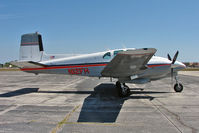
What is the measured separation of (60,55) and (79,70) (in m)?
2.06

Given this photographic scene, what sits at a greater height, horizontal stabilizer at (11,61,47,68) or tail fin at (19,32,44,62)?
tail fin at (19,32,44,62)

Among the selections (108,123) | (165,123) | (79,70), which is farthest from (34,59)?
(165,123)

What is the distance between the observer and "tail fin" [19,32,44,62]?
417 inches

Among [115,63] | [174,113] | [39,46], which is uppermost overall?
[39,46]

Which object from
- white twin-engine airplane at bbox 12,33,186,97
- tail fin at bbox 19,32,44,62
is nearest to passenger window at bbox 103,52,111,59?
white twin-engine airplane at bbox 12,33,186,97

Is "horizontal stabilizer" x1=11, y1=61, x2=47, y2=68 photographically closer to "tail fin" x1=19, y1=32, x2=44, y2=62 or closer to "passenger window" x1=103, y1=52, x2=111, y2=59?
"tail fin" x1=19, y1=32, x2=44, y2=62

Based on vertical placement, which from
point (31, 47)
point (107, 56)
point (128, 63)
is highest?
point (31, 47)

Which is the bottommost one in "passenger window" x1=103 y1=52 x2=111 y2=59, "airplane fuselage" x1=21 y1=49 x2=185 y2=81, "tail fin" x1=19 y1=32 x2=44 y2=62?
"airplane fuselage" x1=21 y1=49 x2=185 y2=81

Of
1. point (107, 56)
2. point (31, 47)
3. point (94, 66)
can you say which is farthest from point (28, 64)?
point (107, 56)

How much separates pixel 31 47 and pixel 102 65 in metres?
5.41

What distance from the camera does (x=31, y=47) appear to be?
10680 millimetres

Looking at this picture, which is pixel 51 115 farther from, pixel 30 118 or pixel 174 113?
pixel 174 113

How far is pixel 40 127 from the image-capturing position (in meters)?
4.34

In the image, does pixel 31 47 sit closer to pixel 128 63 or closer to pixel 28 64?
Answer: pixel 28 64
